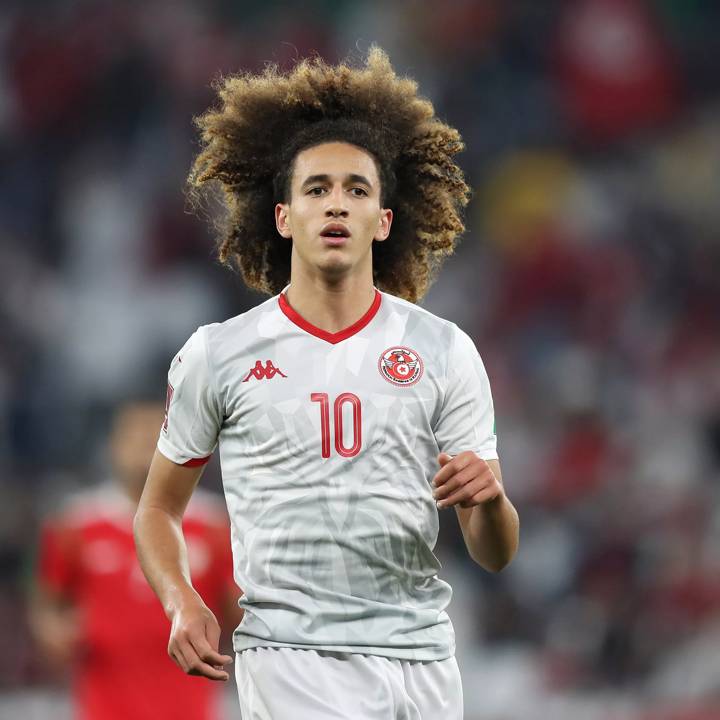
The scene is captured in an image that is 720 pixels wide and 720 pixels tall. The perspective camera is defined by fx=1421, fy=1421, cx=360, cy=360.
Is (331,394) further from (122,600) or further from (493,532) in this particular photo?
(122,600)

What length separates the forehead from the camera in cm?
357

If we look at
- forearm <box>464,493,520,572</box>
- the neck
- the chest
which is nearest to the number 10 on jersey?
the chest

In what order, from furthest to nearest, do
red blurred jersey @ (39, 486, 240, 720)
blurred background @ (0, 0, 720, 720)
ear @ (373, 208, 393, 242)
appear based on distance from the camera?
blurred background @ (0, 0, 720, 720), red blurred jersey @ (39, 486, 240, 720), ear @ (373, 208, 393, 242)

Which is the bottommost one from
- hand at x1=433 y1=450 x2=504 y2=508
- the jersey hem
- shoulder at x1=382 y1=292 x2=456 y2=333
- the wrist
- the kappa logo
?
the jersey hem

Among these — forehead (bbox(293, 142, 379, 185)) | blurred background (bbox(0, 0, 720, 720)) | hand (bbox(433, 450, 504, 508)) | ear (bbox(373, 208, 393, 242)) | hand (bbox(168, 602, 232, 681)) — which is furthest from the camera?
blurred background (bbox(0, 0, 720, 720))

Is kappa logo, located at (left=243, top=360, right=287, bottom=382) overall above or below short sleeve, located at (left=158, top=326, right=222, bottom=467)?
above

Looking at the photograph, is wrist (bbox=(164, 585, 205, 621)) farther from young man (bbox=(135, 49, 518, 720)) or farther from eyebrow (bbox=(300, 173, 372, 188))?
eyebrow (bbox=(300, 173, 372, 188))

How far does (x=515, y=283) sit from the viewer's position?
9383 mm

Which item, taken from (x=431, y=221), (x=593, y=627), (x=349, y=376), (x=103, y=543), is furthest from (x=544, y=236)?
(x=349, y=376)

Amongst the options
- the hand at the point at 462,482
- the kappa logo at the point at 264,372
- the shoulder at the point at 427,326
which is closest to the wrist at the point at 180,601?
the kappa logo at the point at 264,372

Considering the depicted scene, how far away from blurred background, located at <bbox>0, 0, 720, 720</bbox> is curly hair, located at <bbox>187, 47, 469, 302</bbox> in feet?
11.6

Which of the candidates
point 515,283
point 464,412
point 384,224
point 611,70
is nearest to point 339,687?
point 464,412

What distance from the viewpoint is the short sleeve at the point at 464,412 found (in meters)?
3.44

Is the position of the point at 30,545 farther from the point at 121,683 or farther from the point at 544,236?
the point at 544,236
